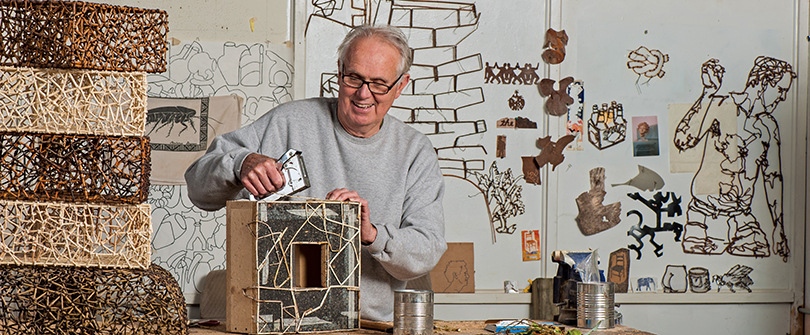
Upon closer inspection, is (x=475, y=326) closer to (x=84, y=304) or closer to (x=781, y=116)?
(x=84, y=304)

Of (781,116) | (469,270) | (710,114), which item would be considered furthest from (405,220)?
(781,116)

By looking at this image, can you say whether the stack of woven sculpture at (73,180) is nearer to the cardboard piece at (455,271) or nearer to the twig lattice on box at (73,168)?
the twig lattice on box at (73,168)

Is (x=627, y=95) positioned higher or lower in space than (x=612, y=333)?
higher

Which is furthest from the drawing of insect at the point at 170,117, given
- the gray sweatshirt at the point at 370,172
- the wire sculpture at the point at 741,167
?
the wire sculpture at the point at 741,167

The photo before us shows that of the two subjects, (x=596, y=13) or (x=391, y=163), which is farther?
(x=596, y=13)

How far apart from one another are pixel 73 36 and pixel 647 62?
2.78 meters

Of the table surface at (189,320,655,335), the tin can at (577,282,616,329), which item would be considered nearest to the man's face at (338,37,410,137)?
the table surface at (189,320,655,335)

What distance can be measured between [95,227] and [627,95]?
2.68 m

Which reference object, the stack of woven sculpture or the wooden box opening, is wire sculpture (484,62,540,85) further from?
the stack of woven sculpture

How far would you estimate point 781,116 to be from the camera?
136 inches

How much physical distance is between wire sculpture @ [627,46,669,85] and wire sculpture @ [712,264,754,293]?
41.4 inches

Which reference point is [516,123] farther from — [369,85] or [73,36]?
[73,36]

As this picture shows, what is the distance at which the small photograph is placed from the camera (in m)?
3.35

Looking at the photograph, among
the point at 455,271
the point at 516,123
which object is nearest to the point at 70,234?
the point at 455,271
